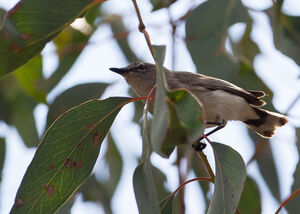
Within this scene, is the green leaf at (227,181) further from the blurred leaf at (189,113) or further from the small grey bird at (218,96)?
the small grey bird at (218,96)

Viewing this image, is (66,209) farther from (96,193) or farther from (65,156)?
(96,193)

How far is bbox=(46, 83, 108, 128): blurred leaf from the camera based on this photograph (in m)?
3.27

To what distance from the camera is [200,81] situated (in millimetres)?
3252

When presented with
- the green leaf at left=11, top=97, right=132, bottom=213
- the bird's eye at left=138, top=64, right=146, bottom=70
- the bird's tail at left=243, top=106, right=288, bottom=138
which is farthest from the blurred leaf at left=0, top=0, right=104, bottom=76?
the bird's tail at left=243, top=106, right=288, bottom=138

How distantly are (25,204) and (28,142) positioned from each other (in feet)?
5.83

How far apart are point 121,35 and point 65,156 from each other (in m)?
2.28

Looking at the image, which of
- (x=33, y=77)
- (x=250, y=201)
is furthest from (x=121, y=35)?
(x=250, y=201)

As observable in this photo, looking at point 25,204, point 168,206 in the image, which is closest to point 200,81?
point 168,206

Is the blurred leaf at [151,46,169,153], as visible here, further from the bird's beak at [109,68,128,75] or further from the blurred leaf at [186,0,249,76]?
the bird's beak at [109,68,128,75]

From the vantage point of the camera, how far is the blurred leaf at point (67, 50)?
12.7 ft

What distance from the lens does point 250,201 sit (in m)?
3.15

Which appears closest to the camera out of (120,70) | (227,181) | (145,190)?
(145,190)

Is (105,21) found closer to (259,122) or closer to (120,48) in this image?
(120,48)

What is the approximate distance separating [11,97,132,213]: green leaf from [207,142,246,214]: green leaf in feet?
1.71
